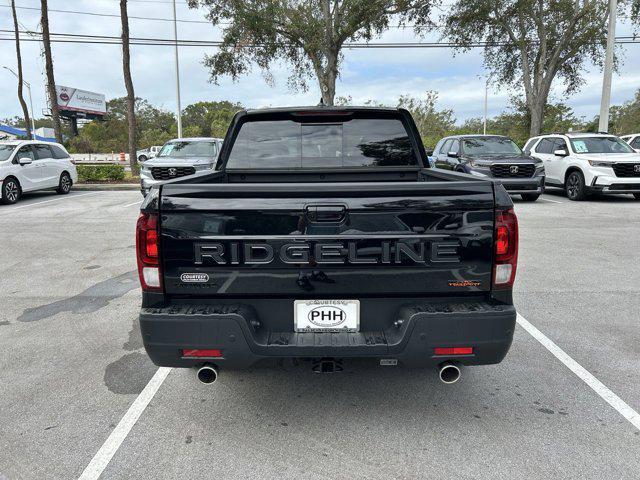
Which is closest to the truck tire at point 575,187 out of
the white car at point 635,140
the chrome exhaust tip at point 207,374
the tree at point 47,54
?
the white car at point 635,140

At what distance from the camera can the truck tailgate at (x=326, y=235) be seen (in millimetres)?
2539

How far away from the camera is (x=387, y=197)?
2.54 metres

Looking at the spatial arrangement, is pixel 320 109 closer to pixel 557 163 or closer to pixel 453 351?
pixel 453 351

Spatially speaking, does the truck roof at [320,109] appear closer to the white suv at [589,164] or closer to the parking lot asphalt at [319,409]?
the parking lot asphalt at [319,409]

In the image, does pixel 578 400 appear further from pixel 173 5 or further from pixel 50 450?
pixel 173 5

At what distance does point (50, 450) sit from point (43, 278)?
426cm

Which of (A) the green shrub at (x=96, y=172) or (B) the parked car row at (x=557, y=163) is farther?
(A) the green shrub at (x=96, y=172)

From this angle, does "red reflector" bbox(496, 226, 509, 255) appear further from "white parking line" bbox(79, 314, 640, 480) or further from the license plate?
"white parking line" bbox(79, 314, 640, 480)

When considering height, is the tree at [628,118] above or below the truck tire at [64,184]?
above

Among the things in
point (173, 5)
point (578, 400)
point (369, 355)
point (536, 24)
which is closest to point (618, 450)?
point (578, 400)

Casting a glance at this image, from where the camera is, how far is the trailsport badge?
261cm

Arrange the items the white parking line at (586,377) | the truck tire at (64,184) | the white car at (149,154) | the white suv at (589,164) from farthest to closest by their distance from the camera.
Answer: the truck tire at (64,184)
the white car at (149,154)
the white suv at (589,164)
the white parking line at (586,377)

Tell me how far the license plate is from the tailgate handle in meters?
0.46

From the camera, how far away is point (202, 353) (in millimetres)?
2617
